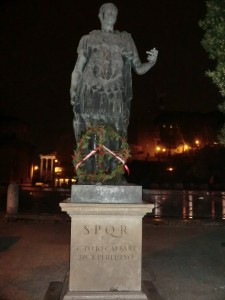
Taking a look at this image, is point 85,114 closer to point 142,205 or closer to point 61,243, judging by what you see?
point 142,205

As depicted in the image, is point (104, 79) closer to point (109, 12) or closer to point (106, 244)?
point (109, 12)

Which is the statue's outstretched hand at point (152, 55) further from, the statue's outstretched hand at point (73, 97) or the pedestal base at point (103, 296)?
the pedestal base at point (103, 296)

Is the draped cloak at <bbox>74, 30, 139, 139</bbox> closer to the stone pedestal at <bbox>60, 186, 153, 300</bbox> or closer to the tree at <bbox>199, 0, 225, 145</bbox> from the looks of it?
the stone pedestal at <bbox>60, 186, 153, 300</bbox>

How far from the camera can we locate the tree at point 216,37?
1016 cm

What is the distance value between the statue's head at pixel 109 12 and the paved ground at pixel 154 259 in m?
4.23

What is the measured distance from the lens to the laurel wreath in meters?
5.02

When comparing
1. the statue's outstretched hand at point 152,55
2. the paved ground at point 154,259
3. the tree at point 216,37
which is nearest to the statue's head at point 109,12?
the statue's outstretched hand at point 152,55

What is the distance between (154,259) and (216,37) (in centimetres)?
656

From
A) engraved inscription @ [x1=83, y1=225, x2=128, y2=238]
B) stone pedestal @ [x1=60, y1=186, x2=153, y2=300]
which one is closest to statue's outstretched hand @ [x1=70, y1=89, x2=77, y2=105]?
stone pedestal @ [x1=60, y1=186, x2=153, y2=300]

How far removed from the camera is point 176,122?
240ft

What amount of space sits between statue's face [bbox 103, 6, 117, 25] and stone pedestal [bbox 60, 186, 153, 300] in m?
2.69

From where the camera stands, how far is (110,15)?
18.2 ft

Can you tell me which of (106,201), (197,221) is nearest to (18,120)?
(197,221)

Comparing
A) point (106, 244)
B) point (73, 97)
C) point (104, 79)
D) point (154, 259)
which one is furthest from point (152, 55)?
point (154, 259)
